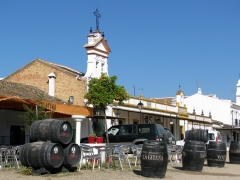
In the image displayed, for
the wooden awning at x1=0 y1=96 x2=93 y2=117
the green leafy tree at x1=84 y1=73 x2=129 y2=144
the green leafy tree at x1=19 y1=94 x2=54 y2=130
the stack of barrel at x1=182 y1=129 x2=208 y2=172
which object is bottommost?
the stack of barrel at x1=182 y1=129 x2=208 y2=172

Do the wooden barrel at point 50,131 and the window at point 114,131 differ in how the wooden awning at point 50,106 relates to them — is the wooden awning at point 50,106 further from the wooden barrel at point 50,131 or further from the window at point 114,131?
the wooden barrel at point 50,131

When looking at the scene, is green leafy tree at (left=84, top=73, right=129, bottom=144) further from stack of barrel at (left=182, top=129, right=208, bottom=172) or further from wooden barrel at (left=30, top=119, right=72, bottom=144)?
wooden barrel at (left=30, top=119, right=72, bottom=144)

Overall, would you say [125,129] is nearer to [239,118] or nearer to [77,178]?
[77,178]

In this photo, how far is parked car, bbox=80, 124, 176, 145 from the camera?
66.0 feet

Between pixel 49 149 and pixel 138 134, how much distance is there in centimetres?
944

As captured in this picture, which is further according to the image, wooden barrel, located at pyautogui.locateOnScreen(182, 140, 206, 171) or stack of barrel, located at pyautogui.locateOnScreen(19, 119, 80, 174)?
wooden barrel, located at pyautogui.locateOnScreen(182, 140, 206, 171)

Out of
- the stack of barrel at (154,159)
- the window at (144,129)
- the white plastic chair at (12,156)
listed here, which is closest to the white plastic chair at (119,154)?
the stack of barrel at (154,159)

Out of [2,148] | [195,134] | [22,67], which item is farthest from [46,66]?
[2,148]

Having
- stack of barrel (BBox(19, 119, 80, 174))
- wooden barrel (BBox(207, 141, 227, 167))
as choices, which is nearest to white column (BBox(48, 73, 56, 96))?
wooden barrel (BBox(207, 141, 227, 167))

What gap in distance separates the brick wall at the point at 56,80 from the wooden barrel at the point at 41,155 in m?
15.0

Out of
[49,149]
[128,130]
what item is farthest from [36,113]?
[128,130]

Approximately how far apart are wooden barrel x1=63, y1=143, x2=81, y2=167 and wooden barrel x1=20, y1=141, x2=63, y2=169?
432 millimetres

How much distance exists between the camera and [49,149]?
1176 cm

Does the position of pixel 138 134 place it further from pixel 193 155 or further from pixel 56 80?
pixel 56 80
